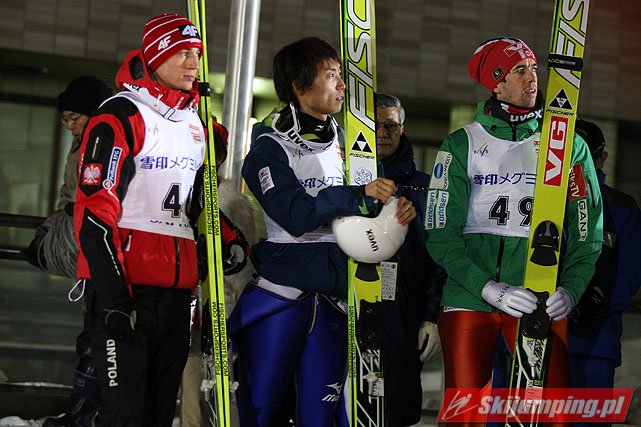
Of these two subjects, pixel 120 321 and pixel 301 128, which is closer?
pixel 120 321

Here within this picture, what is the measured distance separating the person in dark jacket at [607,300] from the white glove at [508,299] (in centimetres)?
87

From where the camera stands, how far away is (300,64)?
361 cm

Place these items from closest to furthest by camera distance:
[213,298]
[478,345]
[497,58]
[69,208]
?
[213,298] < [478,345] < [497,58] < [69,208]

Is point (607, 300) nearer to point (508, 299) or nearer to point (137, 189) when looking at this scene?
point (508, 299)

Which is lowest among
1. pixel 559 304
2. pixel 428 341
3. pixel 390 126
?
pixel 428 341

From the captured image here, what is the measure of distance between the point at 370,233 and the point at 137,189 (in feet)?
2.44

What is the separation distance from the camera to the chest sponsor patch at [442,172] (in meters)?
3.67

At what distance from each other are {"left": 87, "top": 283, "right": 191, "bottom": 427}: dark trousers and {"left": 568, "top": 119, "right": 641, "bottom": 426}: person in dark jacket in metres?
1.72

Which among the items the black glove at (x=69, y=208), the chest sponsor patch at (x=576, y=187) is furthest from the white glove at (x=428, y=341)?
the black glove at (x=69, y=208)

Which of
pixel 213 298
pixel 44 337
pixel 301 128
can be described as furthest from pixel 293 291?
pixel 44 337

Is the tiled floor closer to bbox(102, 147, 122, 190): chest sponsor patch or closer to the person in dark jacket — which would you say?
the person in dark jacket

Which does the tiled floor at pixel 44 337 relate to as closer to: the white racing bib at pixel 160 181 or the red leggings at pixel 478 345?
the red leggings at pixel 478 345

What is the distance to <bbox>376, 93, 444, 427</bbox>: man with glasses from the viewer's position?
170 inches

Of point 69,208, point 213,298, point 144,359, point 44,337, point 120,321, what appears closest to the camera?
point 120,321
